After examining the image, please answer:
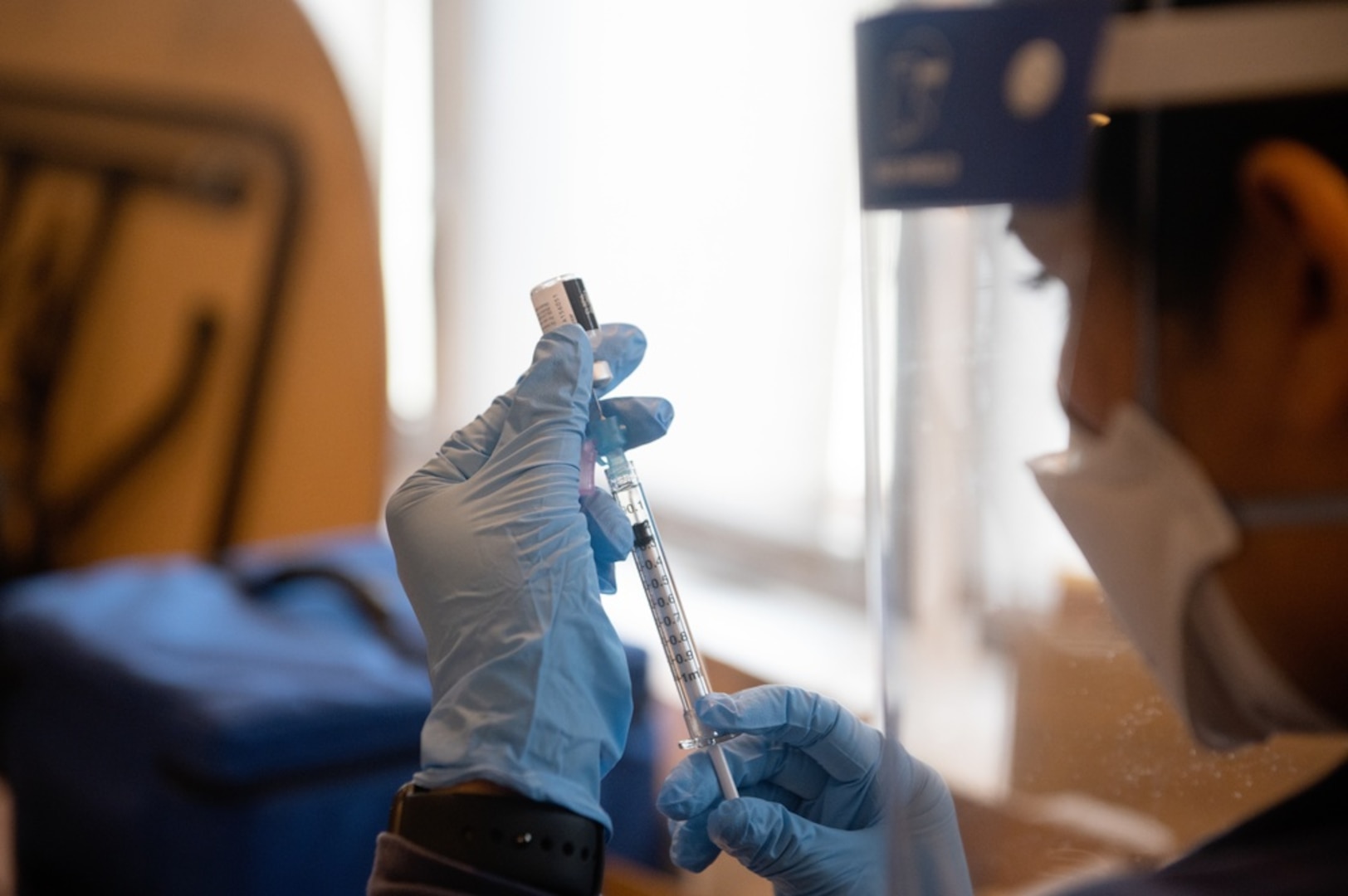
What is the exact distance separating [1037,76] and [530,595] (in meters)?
0.33

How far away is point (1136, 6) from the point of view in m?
0.51

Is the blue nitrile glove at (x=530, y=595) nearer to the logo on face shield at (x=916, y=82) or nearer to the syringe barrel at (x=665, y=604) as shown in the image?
the syringe barrel at (x=665, y=604)

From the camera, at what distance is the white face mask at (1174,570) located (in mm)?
539

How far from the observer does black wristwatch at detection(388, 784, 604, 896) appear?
1.92ft

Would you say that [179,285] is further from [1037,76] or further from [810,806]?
[1037,76]

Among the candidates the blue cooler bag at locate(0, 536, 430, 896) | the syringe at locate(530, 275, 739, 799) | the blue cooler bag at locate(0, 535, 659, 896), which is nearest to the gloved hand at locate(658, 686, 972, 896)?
the syringe at locate(530, 275, 739, 799)

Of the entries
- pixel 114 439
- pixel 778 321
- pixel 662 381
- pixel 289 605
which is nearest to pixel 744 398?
pixel 778 321

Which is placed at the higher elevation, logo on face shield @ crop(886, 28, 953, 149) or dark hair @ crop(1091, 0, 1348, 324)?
logo on face shield @ crop(886, 28, 953, 149)

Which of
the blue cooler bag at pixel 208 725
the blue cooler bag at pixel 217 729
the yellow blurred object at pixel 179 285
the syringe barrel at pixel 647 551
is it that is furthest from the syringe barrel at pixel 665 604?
the yellow blurred object at pixel 179 285

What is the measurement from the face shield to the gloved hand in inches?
0.6

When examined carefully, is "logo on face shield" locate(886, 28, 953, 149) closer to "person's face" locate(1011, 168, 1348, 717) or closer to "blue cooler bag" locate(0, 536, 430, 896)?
"person's face" locate(1011, 168, 1348, 717)

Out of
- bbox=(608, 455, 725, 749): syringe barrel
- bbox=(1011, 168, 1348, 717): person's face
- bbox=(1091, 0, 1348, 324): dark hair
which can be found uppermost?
bbox=(1091, 0, 1348, 324): dark hair

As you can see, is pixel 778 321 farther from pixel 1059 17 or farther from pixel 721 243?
pixel 1059 17

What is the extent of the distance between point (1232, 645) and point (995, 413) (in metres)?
0.15
